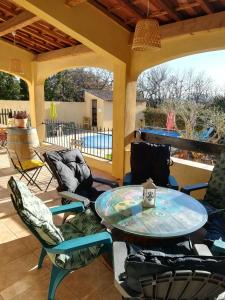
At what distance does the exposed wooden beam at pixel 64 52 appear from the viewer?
17.0 ft

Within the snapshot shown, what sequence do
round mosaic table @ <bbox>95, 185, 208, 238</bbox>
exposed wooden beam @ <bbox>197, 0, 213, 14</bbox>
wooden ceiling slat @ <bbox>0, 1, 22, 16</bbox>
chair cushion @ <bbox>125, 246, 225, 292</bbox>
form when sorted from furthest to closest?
wooden ceiling slat @ <bbox>0, 1, 22, 16</bbox>, exposed wooden beam @ <bbox>197, 0, 213, 14</bbox>, round mosaic table @ <bbox>95, 185, 208, 238</bbox>, chair cushion @ <bbox>125, 246, 225, 292</bbox>

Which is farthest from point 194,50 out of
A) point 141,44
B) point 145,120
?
point 145,120

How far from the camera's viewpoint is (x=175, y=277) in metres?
1.15

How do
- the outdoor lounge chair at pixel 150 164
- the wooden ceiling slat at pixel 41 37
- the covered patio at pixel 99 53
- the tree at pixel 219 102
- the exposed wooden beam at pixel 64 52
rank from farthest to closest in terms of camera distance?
1. the tree at pixel 219 102
2. the wooden ceiling slat at pixel 41 37
3. the exposed wooden beam at pixel 64 52
4. the outdoor lounge chair at pixel 150 164
5. the covered patio at pixel 99 53

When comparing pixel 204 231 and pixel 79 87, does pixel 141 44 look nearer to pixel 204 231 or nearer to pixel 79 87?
pixel 204 231

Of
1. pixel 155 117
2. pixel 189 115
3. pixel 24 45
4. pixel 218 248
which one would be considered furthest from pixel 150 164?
pixel 155 117

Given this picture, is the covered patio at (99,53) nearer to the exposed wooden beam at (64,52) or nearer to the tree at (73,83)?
the exposed wooden beam at (64,52)

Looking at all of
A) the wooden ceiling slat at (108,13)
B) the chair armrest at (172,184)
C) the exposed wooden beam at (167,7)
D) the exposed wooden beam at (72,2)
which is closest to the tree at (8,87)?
the wooden ceiling slat at (108,13)

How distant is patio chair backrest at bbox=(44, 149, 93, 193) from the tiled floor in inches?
30.2

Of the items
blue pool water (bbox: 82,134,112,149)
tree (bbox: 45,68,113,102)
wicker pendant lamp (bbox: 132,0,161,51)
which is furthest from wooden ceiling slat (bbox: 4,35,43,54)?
tree (bbox: 45,68,113,102)

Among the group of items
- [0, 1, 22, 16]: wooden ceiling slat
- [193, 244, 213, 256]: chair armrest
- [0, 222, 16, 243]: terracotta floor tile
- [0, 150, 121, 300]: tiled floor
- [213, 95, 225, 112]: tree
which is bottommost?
[0, 150, 121, 300]: tiled floor

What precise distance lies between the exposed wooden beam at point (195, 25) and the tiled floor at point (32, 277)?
3344mm

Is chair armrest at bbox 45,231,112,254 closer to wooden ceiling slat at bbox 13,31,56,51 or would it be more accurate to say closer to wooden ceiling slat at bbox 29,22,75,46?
wooden ceiling slat at bbox 29,22,75,46

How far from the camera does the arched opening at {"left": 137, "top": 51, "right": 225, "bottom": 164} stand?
1141cm
